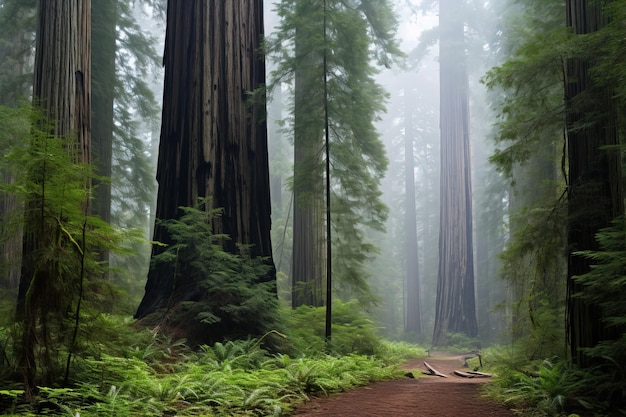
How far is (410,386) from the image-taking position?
6715mm

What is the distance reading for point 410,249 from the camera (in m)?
34.8

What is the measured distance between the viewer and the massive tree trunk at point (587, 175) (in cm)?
533

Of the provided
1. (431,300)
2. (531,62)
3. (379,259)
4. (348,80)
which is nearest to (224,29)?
(348,80)

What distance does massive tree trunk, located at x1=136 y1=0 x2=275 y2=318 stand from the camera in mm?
7781

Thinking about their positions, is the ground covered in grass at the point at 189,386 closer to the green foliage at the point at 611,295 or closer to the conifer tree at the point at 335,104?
the green foliage at the point at 611,295

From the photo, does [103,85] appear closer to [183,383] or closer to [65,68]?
[65,68]

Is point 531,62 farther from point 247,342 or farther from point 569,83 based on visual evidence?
point 247,342

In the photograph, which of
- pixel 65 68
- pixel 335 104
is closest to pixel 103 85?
pixel 65 68

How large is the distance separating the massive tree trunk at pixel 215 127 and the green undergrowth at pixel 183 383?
5.81ft

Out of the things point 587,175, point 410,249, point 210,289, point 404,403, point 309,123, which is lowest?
point 404,403

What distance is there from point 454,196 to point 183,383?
17.8 m

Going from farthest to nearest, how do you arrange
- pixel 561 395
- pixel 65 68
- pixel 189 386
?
pixel 65 68 → pixel 561 395 → pixel 189 386

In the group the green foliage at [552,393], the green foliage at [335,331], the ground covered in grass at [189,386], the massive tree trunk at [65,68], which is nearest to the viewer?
the ground covered in grass at [189,386]

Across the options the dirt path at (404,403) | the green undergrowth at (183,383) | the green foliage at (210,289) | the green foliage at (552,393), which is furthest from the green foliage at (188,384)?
the green foliage at (552,393)
